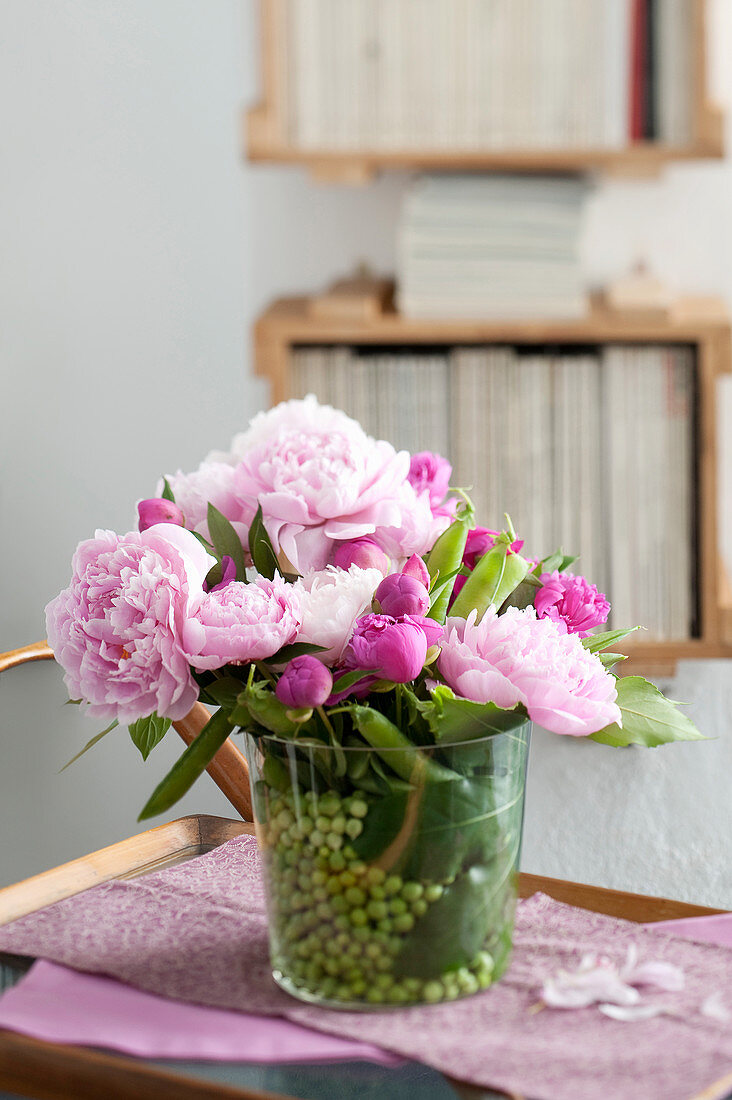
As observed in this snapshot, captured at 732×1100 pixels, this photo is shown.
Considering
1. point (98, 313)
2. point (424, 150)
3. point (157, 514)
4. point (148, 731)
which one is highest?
point (424, 150)

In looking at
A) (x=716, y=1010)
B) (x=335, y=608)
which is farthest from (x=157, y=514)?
(x=716, y=1010)

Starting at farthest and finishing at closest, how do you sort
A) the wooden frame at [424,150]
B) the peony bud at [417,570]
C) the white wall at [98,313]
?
the wooden frame at [424,150] < the white wall at [98,313] < the peony bud at [417,570]

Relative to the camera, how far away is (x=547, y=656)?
580 mm

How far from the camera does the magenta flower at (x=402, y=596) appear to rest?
59cm

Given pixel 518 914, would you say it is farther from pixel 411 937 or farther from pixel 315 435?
pixel 315 435

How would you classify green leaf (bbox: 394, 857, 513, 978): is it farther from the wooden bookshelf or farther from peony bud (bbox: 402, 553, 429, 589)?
the wooden bookshelf

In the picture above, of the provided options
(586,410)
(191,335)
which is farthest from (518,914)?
(586,410)

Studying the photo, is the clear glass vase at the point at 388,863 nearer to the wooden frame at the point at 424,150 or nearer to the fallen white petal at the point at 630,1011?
the fallen white petal at the point at 630,1011

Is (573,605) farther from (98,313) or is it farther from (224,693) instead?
(98,313)

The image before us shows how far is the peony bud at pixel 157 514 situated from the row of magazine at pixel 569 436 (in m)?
1.11

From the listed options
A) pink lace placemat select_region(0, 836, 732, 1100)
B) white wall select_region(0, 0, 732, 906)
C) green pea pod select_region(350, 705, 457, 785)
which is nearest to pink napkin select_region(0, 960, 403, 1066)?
pink lace placemat select_region(0, 836, 732, 1100)

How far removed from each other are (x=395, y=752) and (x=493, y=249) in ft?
4.06

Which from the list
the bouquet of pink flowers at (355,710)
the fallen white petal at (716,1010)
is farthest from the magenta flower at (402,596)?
the fallen white petal at (716,1010)

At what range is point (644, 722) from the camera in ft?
2.03
